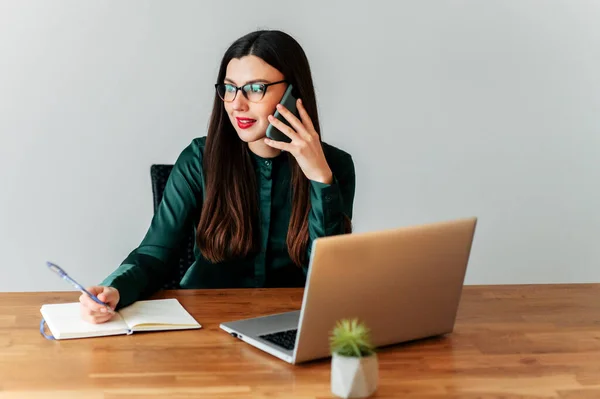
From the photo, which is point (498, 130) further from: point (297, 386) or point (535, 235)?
point (297, 386)

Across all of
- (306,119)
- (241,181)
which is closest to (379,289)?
(306,119)

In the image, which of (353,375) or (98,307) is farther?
(98,307)

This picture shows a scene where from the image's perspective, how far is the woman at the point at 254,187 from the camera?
228cm

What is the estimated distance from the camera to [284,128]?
88.0 inches

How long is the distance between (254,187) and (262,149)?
0.11m

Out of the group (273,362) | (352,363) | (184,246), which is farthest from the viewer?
(184,246)

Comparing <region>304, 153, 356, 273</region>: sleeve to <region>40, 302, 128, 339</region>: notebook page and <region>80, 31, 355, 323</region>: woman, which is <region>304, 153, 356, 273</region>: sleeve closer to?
<region>80, 31, 355, 323</region>: woman

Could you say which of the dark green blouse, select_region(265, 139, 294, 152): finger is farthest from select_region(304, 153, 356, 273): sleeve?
select_region(265, 139, 294, 152): finger

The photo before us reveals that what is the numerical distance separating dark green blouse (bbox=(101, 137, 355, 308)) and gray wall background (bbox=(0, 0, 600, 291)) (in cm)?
100

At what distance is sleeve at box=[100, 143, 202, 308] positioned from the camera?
216cm

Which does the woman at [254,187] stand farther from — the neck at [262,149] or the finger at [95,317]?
the finger at [95,317]

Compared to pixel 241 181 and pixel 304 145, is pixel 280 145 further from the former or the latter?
pixel 241 181

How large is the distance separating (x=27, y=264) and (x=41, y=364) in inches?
77.1

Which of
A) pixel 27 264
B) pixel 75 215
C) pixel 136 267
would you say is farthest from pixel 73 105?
pixel 136 267
